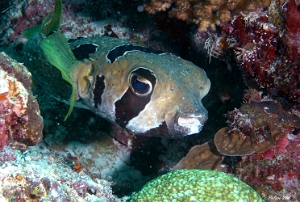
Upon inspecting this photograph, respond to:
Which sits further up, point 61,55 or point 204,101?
point 61,55

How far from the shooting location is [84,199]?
10.4ft

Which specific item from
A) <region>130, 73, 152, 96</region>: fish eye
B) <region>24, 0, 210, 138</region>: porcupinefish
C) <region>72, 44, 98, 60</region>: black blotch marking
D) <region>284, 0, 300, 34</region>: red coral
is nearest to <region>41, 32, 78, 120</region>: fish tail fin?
<region>24, 0, 210, 138</region>: porcupinefish

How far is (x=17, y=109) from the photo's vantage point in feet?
9.55

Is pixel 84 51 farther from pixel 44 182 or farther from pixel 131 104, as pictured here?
pixel 44 182

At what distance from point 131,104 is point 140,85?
0.27 meters

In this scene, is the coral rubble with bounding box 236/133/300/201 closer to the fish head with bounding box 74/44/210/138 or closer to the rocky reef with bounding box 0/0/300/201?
the rocky reef with bounding box 0/0/300/201

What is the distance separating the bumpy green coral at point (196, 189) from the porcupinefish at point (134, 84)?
2.30 feet

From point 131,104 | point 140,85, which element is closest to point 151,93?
point 140,85

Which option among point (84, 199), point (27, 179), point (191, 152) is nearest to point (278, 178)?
point (191, 152)

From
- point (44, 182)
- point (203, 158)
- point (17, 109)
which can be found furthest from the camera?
point (203, 158)

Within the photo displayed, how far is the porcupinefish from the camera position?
3018 mm

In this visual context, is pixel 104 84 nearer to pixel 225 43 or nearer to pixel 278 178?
pixel 225 43

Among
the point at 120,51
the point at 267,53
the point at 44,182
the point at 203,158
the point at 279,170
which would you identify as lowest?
the point at 203,158

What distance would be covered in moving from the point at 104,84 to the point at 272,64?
7.70 ft
